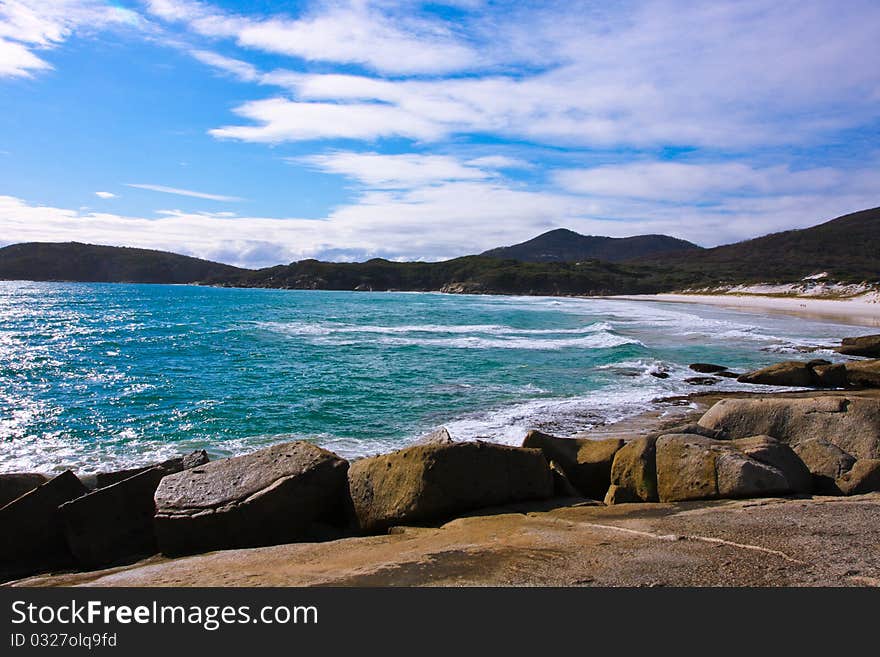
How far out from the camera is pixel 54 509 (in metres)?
8.26

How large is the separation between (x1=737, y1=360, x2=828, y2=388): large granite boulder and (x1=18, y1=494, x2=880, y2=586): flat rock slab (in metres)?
16.3

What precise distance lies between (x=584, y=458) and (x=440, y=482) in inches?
131

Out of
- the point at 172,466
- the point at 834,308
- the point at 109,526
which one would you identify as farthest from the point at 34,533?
the point at 834,308

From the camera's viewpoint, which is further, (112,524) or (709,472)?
(112,524)

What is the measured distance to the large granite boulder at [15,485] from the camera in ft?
30.7

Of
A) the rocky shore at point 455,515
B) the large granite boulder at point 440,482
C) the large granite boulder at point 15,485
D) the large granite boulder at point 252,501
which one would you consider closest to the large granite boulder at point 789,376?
the rocky shore at point 455,515

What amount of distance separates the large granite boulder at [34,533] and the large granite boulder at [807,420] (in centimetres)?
1149

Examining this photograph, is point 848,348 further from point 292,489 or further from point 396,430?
point 292,489

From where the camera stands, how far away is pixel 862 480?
7625 millimetres

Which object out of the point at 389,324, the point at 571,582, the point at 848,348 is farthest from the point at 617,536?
the point at 389,324

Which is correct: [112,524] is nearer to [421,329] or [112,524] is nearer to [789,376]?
[789,376]

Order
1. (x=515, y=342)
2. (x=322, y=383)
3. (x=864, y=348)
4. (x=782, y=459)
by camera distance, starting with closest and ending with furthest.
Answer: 1. (x=782, y=459)
2. (x=322, y=383)
3. (x=864, y=348)
4. (x=515, y=342)

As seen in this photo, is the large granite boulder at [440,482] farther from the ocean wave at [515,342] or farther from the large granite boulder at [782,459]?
the ocean wave at [515,342]

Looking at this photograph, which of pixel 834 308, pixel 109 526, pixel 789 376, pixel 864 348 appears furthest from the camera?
pixel 834 308
